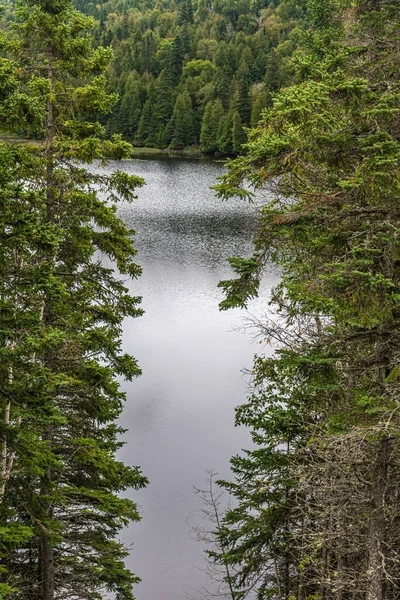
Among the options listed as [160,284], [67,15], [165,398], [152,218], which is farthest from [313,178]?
[152,218]

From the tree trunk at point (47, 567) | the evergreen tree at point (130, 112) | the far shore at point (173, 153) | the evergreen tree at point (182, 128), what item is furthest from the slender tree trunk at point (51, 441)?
the evergreen tree at point (130, 112)

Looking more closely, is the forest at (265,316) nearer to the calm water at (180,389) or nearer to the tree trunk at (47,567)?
the tree trunk at (47,567)

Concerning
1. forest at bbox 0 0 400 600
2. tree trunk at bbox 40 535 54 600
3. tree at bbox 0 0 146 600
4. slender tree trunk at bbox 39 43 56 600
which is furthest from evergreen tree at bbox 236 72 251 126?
tree trunk at bbox 40 535 54 600

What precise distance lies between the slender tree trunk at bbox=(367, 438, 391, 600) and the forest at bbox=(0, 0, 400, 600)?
0.03 meters

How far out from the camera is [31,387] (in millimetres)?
6871

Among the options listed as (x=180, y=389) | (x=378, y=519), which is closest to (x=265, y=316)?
(x=378, y=519)

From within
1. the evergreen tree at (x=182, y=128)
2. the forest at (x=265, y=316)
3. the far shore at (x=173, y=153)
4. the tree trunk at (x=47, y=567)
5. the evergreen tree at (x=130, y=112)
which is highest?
the evergreen tree at (x=130, y=112)

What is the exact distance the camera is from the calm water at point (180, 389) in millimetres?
17172

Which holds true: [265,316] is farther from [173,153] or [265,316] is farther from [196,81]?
[196,81]

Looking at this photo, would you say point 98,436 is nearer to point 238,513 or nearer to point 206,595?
point 238,513

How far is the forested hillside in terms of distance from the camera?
92.7 metres

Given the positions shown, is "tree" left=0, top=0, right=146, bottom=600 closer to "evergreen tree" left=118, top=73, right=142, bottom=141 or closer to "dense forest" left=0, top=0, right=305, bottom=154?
"dense forest" left=0, top=0, right=305, bottom=154

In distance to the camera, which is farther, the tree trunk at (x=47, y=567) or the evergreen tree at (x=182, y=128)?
the evergreen tree at (x=182, y=128)

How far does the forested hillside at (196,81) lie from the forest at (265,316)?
226ft
